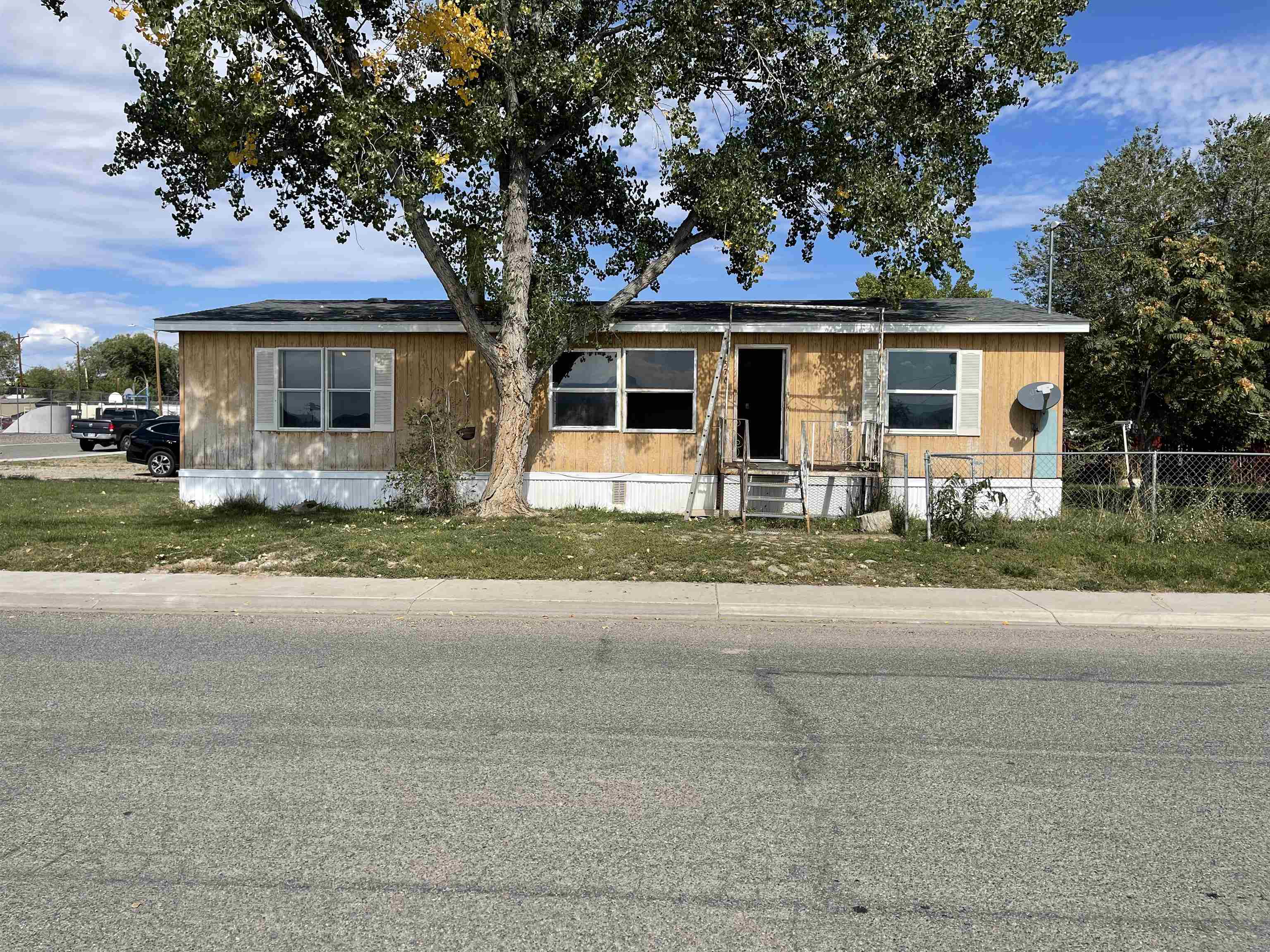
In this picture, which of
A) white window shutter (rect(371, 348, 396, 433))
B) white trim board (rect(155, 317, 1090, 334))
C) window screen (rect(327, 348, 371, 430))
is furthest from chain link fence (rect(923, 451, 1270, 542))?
window screen (rect(327, 348, 371, 430))

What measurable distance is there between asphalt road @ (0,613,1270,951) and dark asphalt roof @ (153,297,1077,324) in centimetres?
925

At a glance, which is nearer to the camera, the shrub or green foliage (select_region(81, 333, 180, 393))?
the shrub

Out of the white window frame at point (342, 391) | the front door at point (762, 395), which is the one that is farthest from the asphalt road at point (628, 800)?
the front door at point (762, 395)

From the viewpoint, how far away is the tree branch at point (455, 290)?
13.9 meters

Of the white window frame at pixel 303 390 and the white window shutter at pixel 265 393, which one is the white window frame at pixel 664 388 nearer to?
the white window frame at pixel 303 390

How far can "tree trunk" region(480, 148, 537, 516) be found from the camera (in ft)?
45.9

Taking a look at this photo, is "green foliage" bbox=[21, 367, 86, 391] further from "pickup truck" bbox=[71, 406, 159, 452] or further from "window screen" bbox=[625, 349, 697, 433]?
"window screen" bbox=[625, 349, 697, 433]

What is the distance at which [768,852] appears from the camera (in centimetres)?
369

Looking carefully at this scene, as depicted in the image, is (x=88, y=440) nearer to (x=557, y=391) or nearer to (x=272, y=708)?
(x=557, y=391)

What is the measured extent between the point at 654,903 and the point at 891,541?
926 cm

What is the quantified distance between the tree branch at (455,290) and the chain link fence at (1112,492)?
669 centimetres

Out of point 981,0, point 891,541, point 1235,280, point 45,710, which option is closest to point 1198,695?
point 891,541

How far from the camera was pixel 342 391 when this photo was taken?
1614cm

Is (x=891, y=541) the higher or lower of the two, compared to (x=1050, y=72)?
lower
